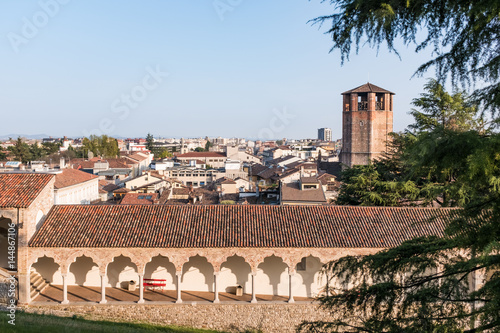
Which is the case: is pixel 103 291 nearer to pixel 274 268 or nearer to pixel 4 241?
pixel 4 241

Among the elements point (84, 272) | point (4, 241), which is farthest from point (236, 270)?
point (4, 241)

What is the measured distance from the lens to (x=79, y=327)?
11641mm

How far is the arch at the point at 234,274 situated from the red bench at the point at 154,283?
91.9 inches

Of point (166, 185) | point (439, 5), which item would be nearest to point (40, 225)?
point (439, 5)

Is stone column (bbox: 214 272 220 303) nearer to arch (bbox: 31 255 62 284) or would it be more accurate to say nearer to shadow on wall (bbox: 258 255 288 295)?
shadow on wall (bbox: 258 255 288 295)

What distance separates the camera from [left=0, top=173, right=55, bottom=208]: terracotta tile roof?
52.7 feet

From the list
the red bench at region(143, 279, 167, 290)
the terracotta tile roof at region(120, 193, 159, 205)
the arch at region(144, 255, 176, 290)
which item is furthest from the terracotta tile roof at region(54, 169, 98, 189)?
the red bench at region(143, 279, 167, 290)

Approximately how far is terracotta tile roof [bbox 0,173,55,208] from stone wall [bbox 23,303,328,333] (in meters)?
3.92

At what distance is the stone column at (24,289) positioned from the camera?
15711 millimetres

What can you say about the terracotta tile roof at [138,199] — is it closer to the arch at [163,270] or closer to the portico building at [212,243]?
the portico building at [212,243]

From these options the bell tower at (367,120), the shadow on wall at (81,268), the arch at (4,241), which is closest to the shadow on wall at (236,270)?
the shadow on wall at (81,268)

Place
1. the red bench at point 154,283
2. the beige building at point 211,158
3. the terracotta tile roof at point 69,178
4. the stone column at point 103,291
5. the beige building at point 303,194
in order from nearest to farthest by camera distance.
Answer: the stone column at point 103,291 < the red bench at point 154,283 < the beige building at point 303,194 < the terracotta tile roof at point 69,178 < the beige building at point 211,158

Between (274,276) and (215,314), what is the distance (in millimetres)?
2974

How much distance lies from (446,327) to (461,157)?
7.21 ft
